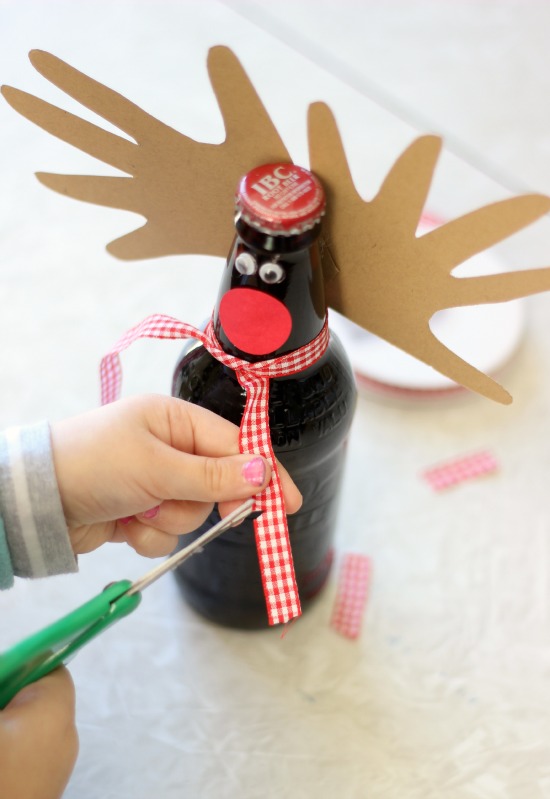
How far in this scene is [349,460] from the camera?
694mm

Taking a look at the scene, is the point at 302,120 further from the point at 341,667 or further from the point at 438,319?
the point at 341,667

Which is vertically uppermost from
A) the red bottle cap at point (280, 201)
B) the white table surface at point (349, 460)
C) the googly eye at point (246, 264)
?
the red bottle cap at point (280, 201)

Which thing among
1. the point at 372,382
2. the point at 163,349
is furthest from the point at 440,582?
the point at 163,349

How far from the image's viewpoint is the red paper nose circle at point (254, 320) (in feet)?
1.32

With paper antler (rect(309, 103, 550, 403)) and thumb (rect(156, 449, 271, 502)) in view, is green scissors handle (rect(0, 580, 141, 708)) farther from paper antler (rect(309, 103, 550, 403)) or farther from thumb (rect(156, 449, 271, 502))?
paper antler (rect(309, 103, 550, 403))

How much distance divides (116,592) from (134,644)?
0.72ft

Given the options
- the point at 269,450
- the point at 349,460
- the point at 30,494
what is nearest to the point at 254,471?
the point at 269,450

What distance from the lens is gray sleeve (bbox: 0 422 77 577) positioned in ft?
1.42

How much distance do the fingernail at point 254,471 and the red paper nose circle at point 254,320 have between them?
6 centimetres

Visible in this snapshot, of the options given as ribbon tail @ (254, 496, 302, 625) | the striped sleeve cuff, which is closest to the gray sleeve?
the striped sleeve cuff

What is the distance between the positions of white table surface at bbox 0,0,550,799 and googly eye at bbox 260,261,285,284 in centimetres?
31

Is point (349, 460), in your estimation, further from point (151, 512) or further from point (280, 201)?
point (280, 201)

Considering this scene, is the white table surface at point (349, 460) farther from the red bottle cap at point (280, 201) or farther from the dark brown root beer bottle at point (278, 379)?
the red bottle cap at point (280, 201)

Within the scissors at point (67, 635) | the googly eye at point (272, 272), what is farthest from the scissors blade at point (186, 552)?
the googly eye at point (272, 272)
